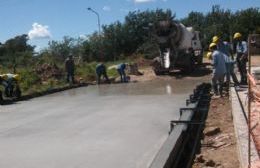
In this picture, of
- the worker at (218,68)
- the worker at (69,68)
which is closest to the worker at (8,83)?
the worker at (69,68)

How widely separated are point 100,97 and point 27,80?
27.7ft

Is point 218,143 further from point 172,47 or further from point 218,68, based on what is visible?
point 172,47

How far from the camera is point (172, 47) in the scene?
2486cm

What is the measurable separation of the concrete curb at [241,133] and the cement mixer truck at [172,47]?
1221 cm

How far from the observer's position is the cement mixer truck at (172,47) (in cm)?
2469

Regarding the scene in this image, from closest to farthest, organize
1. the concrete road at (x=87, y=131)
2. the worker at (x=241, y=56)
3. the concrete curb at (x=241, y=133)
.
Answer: the concrete curb at (x=241, y=133) → the concrete road at (x=87, y=131) → the worker at (x=241, y=56)

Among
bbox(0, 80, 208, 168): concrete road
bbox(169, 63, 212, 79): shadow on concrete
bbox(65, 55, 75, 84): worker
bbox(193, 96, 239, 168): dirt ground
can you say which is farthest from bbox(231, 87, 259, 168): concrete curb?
bbox(65, 55, 75, 84): worker

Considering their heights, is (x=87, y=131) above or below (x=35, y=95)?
below

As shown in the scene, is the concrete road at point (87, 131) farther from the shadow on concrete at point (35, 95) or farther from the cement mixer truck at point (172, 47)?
the cement mixer truck at point (172, 47)

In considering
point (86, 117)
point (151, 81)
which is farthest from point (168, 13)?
point (86, 117)

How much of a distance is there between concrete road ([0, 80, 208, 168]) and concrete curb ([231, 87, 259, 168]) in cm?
136

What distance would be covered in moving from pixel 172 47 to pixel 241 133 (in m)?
17.2

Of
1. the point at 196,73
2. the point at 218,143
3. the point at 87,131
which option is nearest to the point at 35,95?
the point at 196,73

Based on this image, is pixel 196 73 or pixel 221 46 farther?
pixel 196 73
